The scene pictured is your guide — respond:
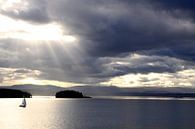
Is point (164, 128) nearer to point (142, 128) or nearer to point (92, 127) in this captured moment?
point (142, 128)

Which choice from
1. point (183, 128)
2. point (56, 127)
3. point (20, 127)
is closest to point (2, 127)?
point (20, 127)

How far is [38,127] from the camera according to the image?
111125 millimetres

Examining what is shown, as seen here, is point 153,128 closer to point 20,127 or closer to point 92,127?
point 92,127

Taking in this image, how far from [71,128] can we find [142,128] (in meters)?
18.5

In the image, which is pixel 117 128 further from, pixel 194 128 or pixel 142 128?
pixel 194 128

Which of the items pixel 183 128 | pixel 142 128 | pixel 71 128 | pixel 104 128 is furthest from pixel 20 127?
pixel 183 128

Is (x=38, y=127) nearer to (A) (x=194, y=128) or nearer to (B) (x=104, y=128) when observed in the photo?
(B) (x=104, y=128)

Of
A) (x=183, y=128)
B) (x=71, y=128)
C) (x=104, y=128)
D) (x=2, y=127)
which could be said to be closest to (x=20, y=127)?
(x=2, y=127)

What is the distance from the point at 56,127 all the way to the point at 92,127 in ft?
31.9

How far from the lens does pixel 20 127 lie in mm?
113875

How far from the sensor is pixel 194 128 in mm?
108688

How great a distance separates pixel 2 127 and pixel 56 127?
50.2 ft

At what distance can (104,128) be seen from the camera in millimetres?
109125

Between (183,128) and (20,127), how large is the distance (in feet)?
146
